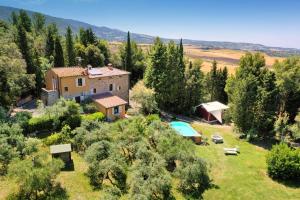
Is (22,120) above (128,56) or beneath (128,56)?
beneath

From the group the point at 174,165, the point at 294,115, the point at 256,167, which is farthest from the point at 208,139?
the point at 294,115

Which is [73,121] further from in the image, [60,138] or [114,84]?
[114,84]

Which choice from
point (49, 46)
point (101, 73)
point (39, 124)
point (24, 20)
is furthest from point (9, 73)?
point (24, 20)

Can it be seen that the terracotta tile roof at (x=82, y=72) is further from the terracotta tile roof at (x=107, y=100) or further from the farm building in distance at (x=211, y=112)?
the farm building in distance at (x=211, y=112)

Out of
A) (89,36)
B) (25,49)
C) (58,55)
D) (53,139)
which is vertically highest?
(89,36)

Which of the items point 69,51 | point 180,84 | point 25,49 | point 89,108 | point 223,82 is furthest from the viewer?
point 69,51

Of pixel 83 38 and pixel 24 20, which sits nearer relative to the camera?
pixel 83 38

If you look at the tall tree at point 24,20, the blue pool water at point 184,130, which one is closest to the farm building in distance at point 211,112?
the blue pool water at point 184,130

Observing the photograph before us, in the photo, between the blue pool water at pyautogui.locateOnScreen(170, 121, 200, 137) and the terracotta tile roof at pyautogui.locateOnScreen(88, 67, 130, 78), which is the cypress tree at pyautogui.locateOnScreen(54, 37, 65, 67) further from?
the blue pool water at pyautogui.locateOnScreen(170, 121, 200, 137)
